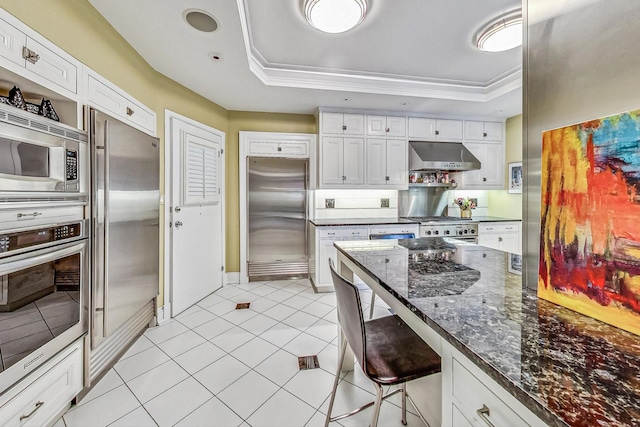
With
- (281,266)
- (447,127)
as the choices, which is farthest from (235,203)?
(447,127)

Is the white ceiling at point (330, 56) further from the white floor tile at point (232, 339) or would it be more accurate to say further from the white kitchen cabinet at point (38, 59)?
the white floor tile at point (232, 339)

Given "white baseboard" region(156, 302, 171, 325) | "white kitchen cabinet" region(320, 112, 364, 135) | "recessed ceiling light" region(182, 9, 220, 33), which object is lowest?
"white baseboard" region(156, 302, 171, 325)

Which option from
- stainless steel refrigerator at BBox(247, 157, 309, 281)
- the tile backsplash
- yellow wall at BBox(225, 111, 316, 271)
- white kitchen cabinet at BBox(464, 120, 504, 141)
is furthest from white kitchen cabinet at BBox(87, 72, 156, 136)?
white kitchen cabinet at BBox(464, 120, 504, 141)

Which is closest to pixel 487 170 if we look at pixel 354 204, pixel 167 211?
pixel 354 204

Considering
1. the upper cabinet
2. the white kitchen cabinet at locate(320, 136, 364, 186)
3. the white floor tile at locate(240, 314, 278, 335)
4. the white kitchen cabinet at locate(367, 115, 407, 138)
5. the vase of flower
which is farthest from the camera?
the vase of flower

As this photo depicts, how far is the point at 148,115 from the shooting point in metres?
2.40

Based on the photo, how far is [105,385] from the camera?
174 cm

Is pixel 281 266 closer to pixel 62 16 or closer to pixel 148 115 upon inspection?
pixel 148 115

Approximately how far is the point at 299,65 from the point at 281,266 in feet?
8.59

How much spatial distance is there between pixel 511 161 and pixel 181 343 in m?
5.01

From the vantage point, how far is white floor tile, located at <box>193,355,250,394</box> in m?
1.75

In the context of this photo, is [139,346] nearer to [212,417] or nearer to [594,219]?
[212,417]

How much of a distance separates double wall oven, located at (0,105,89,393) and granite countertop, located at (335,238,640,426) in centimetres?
163

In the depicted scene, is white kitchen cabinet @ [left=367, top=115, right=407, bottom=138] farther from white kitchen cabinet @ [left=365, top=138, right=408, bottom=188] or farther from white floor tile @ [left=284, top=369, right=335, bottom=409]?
white floor tile @ [left=284, top=369, right=335, bottom=409]
